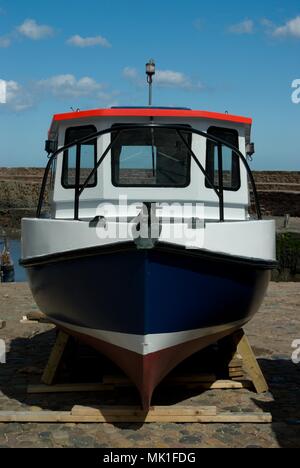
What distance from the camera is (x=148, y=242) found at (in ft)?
15.7

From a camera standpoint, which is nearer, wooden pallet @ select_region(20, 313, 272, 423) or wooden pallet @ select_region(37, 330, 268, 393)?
wooden pallet @ select_region(20, 313, 272, 423)

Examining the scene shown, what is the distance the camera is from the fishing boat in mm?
5031

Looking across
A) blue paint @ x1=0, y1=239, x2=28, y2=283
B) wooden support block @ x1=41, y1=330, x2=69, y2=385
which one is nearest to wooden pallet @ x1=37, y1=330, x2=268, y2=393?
wooden support block @ x1=41, y1=330, x2=69, y2=385

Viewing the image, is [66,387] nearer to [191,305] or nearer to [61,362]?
[61,362]

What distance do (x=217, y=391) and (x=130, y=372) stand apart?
1489mm

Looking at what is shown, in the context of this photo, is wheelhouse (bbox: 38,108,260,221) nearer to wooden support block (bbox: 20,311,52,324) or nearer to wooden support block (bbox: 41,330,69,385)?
wooden support block (bbox: 41,330,69,385)

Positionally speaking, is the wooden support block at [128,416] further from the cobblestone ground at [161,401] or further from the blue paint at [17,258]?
the blue paint at [17,258]

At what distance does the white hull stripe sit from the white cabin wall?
1407mm

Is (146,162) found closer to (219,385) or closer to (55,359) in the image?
(55,359)

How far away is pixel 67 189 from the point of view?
673cm

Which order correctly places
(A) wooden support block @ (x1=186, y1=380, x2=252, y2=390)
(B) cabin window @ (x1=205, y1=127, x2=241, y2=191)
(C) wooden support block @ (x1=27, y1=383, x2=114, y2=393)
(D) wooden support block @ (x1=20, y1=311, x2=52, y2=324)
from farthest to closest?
(D) wooden support block @ (x1=20, y1=311, x2=52, y2=324)
(B) cabin window @ (x1=205, y1=127, x2=241, y2=191)
(A) wooden support block @ (x1=186, y1=380, x2=252, y2=390)
(C) wooden support block @ (x1=27, y1=383, x2=114, y2=393)

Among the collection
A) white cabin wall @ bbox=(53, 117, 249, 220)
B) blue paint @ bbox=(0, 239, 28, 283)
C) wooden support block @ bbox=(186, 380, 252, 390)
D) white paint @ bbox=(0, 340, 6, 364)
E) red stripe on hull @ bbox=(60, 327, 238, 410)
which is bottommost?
blue paint @ bbox=(0, 239, 28, 283)

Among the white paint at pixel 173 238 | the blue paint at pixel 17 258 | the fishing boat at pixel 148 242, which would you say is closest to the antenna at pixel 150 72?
the fishing boat at pixel 148 242

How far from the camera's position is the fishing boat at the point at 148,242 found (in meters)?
5.03
